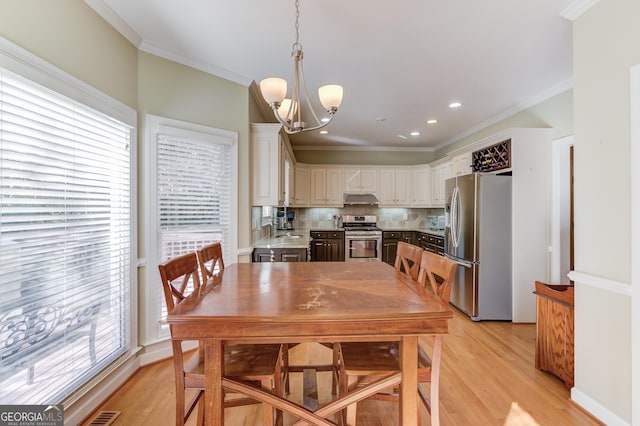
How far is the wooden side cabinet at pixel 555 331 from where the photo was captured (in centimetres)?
219

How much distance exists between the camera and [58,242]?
172cm

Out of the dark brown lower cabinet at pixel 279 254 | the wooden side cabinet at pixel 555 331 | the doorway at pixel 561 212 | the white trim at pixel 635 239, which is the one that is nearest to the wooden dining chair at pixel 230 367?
the dark brown lower cabinet at pixel 279 254

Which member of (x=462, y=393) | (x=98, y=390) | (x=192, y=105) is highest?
(x=192, y=105)

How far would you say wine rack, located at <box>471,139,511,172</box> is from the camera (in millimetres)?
3498

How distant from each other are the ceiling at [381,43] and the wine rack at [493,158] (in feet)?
1.91

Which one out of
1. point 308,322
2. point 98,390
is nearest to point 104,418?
point 98,390

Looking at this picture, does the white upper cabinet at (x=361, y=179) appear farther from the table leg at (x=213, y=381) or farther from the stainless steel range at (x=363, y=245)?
the table leg at (x=213, y=381)

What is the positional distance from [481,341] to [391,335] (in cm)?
242

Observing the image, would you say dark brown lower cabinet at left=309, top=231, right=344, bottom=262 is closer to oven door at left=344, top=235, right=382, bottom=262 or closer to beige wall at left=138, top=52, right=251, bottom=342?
oven door at left=344, top=235, right=382, bottom=262

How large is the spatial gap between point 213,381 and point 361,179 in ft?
17.7

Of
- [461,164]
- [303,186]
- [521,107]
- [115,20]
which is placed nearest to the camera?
[115,20]

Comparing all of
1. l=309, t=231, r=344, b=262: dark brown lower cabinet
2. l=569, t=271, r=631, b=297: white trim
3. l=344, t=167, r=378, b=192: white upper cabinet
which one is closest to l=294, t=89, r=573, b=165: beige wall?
l=344, t=167, r=378, b=192: white upper cabinet

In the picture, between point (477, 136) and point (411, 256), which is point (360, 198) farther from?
point (411, 256)

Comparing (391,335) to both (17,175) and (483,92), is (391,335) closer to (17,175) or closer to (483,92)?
(17,175)
